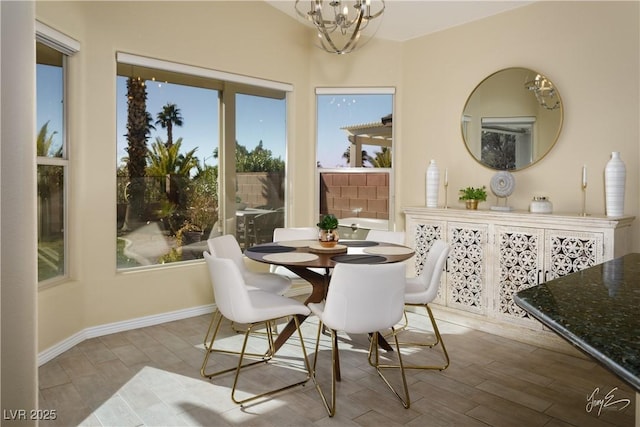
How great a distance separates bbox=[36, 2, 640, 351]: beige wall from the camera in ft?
12.0

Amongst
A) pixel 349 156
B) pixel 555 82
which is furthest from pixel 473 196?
pixel 349 156

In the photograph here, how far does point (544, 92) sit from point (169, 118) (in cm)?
337

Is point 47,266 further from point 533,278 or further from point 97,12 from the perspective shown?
point 533,278

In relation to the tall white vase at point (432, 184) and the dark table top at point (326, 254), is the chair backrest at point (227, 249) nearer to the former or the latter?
the dark table top at point (326, 254)

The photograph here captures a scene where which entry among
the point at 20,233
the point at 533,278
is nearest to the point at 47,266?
the point at 20,233

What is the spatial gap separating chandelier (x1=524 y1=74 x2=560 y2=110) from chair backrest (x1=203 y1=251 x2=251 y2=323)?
3059 mm

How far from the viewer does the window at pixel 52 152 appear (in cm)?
337

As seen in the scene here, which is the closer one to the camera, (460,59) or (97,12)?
(97,12)

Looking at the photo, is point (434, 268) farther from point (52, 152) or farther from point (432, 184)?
point (52, 152)

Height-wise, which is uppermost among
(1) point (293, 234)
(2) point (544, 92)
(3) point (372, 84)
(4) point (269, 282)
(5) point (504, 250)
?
(3) point (372, 84)

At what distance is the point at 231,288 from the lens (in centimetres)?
276

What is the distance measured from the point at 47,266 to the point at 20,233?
2907 mm

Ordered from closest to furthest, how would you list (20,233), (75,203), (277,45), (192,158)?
1. (20,233)
2. (75,203)
3. (192,158)
4. (277,45)

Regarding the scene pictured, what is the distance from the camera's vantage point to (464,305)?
13.9 ft
